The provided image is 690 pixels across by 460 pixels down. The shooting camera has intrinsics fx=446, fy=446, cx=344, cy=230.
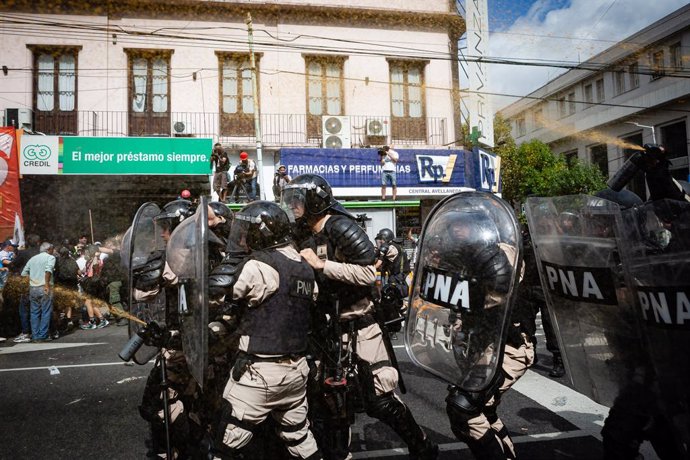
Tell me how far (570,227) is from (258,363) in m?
1.70

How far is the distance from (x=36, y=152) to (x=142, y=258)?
37.6 feet

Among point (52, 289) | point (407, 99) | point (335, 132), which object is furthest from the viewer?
point (407, 99)

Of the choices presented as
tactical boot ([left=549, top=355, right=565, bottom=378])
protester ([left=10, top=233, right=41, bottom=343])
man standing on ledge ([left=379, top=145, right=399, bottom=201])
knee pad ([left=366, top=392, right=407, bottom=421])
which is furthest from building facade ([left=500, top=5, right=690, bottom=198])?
protester ([left=10, top=233, right=41, bottom=343])

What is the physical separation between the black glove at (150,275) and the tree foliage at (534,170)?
18.1 m

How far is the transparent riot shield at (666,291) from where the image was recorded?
4.23 ft

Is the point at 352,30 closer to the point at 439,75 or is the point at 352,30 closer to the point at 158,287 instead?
the point at 439,75

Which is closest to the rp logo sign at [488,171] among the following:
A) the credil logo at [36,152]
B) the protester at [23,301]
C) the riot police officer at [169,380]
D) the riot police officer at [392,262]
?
the riot police officer at [392,262]

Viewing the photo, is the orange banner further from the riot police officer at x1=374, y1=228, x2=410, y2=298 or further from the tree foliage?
the tree foliage

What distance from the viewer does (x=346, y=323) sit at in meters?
3.22

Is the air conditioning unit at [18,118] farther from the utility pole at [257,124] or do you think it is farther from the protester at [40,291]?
the protester at [40,291]

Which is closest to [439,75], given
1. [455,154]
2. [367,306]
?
[455,154]

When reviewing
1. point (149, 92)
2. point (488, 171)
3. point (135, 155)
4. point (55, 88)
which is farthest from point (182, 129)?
point (488, 171)

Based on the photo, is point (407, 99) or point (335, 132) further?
point (407, 99)

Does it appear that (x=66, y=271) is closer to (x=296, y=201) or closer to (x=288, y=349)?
(x=296, y=201)
